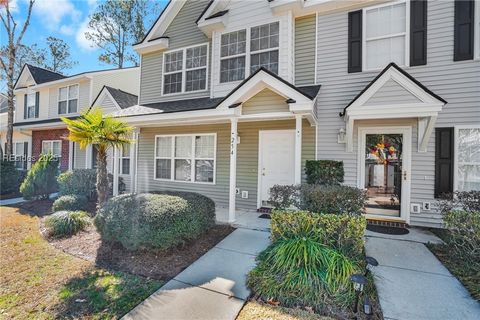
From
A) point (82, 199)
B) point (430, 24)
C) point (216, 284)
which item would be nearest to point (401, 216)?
point (430, 24)

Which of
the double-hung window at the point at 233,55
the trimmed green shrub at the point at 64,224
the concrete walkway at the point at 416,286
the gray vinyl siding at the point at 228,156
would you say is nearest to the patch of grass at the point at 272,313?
the concrete walkway at the point at 416,286

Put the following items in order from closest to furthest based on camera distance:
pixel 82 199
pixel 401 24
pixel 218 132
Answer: pixel 401 24
pixel 82 199
pixel 218 132

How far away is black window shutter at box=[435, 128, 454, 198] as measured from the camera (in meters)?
5.91

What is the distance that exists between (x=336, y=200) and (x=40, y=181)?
36.8 ft

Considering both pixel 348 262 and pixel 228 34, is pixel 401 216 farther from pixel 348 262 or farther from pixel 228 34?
pixel 228 34

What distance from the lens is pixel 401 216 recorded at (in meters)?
6.41

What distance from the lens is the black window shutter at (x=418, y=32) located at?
6105mm

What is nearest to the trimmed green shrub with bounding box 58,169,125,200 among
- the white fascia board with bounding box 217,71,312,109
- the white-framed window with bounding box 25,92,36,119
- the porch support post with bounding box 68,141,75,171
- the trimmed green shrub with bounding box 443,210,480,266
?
the porch support post with bounding box 68,141,75,171

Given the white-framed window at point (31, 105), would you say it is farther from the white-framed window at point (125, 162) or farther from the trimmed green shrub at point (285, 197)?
the trimmed green shrub at point (285, 197)

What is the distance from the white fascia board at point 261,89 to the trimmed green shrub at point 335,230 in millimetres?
2800

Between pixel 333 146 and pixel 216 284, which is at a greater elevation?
pixel 333 146

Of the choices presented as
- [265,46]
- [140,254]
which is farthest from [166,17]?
[140,254]

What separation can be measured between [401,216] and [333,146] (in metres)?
2.61

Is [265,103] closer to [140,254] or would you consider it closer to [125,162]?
[140,254]
